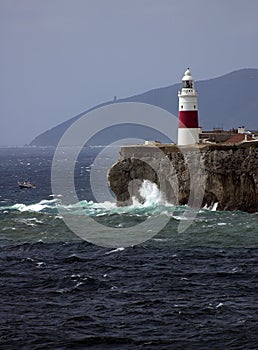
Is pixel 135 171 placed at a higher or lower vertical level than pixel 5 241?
higher

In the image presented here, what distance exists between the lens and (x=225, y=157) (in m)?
63.4

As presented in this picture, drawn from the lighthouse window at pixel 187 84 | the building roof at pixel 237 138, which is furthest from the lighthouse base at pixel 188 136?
the lighthouse window at pixel 187 84

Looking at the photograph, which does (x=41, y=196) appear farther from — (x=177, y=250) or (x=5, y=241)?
(x=177, y=250)

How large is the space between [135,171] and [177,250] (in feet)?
80.8

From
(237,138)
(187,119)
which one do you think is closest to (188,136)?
(187,119)

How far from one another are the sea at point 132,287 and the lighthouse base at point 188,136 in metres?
15.1

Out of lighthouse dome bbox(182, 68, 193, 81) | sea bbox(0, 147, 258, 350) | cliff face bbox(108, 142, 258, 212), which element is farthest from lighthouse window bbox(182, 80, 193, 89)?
sea bbox(0, 147, 258, 350)

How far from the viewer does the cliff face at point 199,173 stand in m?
63.1

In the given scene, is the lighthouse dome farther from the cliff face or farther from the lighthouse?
the cliff face

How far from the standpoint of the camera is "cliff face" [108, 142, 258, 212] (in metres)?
63.1

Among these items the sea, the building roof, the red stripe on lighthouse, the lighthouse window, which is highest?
the lighthouse window

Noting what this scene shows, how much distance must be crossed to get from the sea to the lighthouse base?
1509 centimetres

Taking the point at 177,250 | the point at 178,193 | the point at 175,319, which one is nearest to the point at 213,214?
the point at 178,193

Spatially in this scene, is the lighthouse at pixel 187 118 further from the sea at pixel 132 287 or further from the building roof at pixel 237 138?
the sea at pixel 132 287
